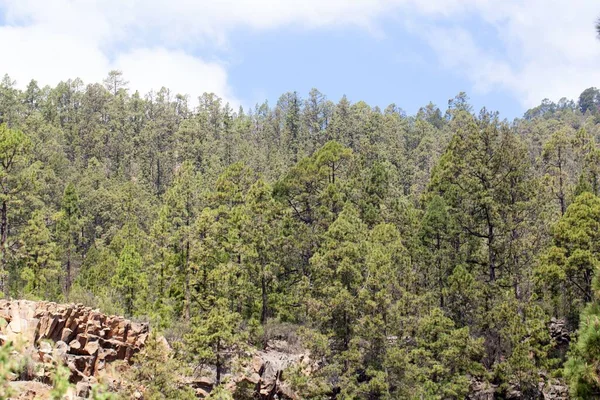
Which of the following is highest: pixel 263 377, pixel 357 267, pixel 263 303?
pixel 357 267

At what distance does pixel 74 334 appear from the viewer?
78.8 feet

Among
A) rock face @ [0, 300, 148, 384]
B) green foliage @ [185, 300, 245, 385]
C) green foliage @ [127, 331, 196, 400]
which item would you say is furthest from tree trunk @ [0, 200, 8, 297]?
green foliage @ [127, 331, 196, 400]

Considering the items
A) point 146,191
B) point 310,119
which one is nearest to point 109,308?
point 146,191

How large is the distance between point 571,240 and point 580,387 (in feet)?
74.2

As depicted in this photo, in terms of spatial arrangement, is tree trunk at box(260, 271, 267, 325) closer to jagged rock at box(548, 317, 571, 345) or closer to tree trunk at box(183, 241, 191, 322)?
tree trunk at box(183, 241, 191, 322)

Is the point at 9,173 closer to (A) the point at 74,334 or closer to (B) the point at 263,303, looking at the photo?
(A) the point at 74,334

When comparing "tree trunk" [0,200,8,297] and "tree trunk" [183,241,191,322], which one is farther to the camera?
"tree trunk" [0,200,8,297]

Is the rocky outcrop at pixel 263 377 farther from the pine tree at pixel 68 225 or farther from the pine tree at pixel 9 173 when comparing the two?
the pine tree at pixel 68 225

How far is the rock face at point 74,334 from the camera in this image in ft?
70.8

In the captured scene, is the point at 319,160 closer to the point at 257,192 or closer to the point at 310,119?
the point at 257,192

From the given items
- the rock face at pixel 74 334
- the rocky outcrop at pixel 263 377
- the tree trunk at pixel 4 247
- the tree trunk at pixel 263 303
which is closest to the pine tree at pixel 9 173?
the tree trunk at pixel 4 247

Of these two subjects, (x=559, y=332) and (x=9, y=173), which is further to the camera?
(x=9, y=173)

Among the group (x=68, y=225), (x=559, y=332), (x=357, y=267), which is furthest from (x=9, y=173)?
(x=559, y=332)

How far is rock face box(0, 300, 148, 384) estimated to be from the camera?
2158cm
